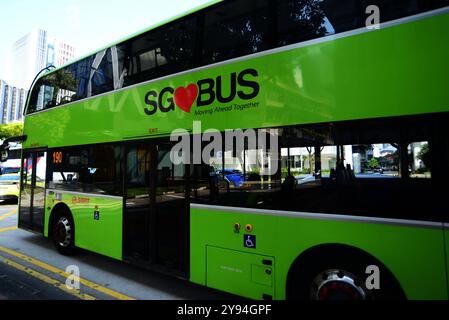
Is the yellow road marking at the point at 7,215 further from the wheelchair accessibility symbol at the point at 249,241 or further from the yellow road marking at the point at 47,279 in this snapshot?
the wheelchair accessibility symbol at the point at 249,241

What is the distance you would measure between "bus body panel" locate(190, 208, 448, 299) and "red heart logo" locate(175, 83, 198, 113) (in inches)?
56.7

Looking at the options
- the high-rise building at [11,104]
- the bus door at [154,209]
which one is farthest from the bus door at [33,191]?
the high-rise building at [11,104]

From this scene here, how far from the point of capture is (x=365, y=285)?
9.27 feet

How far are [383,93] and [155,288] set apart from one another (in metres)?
4.03

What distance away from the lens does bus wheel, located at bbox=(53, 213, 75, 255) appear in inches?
236

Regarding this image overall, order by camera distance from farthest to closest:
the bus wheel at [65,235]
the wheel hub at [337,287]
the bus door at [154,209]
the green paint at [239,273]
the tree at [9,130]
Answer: the tree at [9,130] → the bus wheel at [65,235] → the bus door at [154,209] → the green paint at [239,273] → the wheel hub at [337,287]

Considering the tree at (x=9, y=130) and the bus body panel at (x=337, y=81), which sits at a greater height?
the tree at (x=9, y=130)

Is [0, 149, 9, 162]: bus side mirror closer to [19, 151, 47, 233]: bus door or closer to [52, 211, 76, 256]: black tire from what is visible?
[19, 151, 47, 233]: bus door

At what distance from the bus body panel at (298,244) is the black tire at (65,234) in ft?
11.2

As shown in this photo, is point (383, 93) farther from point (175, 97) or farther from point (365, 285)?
point (175, 97)

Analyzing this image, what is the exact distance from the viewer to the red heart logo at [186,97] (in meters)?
4.04

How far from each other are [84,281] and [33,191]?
3457 millimetres

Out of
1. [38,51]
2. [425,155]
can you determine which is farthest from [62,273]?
[38,51]
